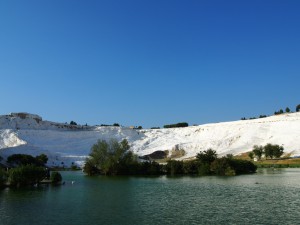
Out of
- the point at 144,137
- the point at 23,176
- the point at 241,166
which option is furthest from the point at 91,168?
the point at 144,137

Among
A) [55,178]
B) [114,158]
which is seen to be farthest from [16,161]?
[55,178]

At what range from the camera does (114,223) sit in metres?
19.1

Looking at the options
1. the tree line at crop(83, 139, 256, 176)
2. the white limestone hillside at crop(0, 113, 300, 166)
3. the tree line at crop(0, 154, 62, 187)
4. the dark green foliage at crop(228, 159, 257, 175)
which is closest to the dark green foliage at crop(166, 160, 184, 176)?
the tree line at crop(83, 139, 256, 176)

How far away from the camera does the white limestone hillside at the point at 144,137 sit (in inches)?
3953

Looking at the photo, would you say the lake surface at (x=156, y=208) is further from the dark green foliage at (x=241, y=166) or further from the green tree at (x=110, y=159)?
the green tree at (x=110, y=159)

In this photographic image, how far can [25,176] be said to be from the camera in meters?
40.2

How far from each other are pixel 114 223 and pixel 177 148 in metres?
94.1

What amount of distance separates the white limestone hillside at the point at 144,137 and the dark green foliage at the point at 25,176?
164 feet

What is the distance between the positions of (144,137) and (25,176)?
295 ft

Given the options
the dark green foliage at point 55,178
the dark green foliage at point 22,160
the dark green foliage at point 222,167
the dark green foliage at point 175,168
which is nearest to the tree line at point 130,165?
the dark green foliage at point 175,168

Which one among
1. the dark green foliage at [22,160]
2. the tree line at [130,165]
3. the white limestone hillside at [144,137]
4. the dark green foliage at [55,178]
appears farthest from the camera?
the white limestone hillside at [144,137]

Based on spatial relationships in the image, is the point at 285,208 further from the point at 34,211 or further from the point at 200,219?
the point at 34,211

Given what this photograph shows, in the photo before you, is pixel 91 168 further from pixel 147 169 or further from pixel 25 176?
pixel 25 176

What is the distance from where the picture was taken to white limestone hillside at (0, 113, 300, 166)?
329ft
